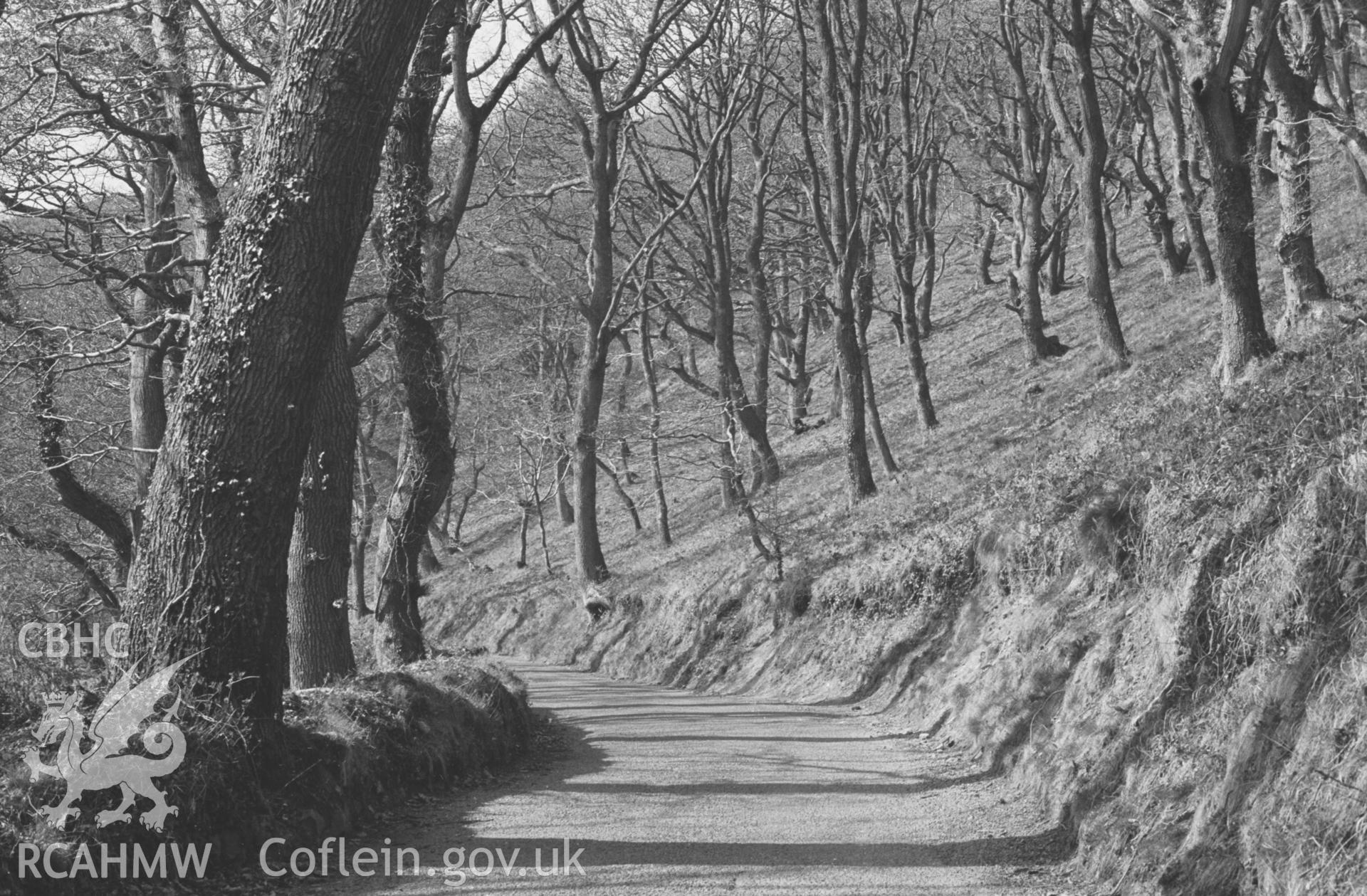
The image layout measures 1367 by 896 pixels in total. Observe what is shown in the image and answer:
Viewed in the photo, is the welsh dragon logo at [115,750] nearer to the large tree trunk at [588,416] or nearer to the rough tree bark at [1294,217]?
the rough tree bark at [1294,217]

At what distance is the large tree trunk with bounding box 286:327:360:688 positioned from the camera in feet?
35.1

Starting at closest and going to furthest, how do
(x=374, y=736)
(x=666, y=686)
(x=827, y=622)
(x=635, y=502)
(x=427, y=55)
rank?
1. (x=374, y=736)
2. (x=427, y=55)
3. (x=827, y=622)
4. (x=666, y=686)
5. (x=635, y=502)

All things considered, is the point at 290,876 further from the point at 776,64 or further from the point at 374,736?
the point at 776,64

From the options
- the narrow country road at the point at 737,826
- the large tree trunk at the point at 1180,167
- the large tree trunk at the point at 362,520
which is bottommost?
the narrow country road at the point at 737,826

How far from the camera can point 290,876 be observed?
6387 millimetres

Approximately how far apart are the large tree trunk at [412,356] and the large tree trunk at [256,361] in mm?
4825

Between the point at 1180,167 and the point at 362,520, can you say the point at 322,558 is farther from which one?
the point at 362,520

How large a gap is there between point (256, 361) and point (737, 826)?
4186 mm

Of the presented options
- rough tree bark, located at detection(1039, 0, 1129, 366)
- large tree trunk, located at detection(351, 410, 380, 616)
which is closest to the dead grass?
rough tree bark, located at detection(1039, 0, 1129, 366)

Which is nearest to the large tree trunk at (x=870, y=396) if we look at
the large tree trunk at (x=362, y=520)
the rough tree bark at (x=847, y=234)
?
the rough tree bark at (x=847, y=234)

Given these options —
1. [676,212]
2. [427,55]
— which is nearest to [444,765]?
[427,55]

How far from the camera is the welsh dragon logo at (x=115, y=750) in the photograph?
18.8 feet

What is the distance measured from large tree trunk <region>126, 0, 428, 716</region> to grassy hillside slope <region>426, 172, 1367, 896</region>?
497cm

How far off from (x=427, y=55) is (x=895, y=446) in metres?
15.0
